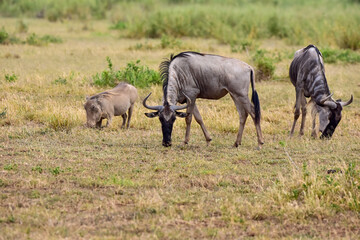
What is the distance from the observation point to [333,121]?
9.44 meters

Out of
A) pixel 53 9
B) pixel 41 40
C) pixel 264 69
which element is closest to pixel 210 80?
pixel 264 69

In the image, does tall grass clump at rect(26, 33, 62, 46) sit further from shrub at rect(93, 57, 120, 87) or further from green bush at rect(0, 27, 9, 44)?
shrub at rect(93, 57, 120, 87)

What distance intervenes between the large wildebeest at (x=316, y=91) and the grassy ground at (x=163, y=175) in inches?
12.9

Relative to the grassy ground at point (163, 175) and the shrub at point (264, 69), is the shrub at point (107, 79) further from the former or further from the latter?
the shrub at point (264, 69)

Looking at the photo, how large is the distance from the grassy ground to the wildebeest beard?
8.3 inches

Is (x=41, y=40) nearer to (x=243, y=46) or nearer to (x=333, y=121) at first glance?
(x=243, y=46)

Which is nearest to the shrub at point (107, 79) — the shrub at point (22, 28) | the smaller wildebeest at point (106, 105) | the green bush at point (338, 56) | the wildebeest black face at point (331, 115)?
the smaller wildebeest at point (106, 105)

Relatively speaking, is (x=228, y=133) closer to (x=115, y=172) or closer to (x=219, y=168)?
(x=219, y=168)

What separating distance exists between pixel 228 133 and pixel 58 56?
8.52 metres

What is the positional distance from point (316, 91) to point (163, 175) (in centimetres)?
361

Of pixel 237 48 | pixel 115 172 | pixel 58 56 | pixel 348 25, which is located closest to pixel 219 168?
pixel 115 172

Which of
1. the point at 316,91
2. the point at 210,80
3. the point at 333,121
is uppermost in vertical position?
the point at 210,80

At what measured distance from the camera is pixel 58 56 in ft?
55.7

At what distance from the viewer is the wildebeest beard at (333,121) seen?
30.9 feet
